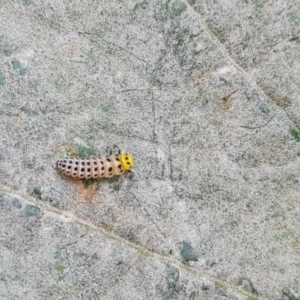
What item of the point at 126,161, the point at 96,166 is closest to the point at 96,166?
the point at 96,166

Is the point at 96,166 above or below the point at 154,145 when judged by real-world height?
below

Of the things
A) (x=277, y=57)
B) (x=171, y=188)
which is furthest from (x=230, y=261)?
(x=277, y=57)

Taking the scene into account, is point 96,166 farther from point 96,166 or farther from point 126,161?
point 126,161

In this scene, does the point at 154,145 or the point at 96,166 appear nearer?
the point at 96,166
